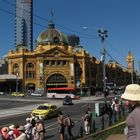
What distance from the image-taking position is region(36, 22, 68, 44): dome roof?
140500mm

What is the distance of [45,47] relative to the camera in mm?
138875

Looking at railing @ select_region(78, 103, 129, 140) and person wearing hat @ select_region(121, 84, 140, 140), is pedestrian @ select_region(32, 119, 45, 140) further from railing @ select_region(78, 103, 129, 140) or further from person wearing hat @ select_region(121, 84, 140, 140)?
person wearing hat @ select_region(121, 84, 140, 140)

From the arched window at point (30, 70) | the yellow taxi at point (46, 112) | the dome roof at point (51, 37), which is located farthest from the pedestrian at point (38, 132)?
the dome roof at point (51, 37)

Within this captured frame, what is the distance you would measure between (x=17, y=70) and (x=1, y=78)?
18.4 ft

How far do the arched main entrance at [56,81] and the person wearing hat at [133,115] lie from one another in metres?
127

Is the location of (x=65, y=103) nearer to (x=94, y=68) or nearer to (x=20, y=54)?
(x=20, y=54)

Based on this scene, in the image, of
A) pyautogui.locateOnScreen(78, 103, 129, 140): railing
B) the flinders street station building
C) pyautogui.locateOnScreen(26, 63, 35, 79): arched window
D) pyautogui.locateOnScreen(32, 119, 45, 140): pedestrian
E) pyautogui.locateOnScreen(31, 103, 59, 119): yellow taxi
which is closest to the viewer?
pyautogui.locateOnScreen(32, 119, 45, 140): pedestrian

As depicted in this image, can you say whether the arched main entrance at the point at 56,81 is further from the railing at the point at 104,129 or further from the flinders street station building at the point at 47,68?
the railing at the point at 104,129

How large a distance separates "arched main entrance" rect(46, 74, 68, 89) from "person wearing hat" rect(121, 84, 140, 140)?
127426 millimetres

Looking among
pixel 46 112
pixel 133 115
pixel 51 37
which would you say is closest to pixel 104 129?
pixel 46 112

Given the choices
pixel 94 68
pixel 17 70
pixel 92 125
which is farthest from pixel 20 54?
pixel 92 125

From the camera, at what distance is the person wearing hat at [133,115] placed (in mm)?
4273

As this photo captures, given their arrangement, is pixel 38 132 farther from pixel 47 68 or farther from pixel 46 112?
pixel 47 68

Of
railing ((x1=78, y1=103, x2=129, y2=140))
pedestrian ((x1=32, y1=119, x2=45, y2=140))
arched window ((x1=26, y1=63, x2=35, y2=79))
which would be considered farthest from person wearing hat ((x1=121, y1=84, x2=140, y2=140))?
arched window ((x1=26, y1=63, x2=35, y2=79))
